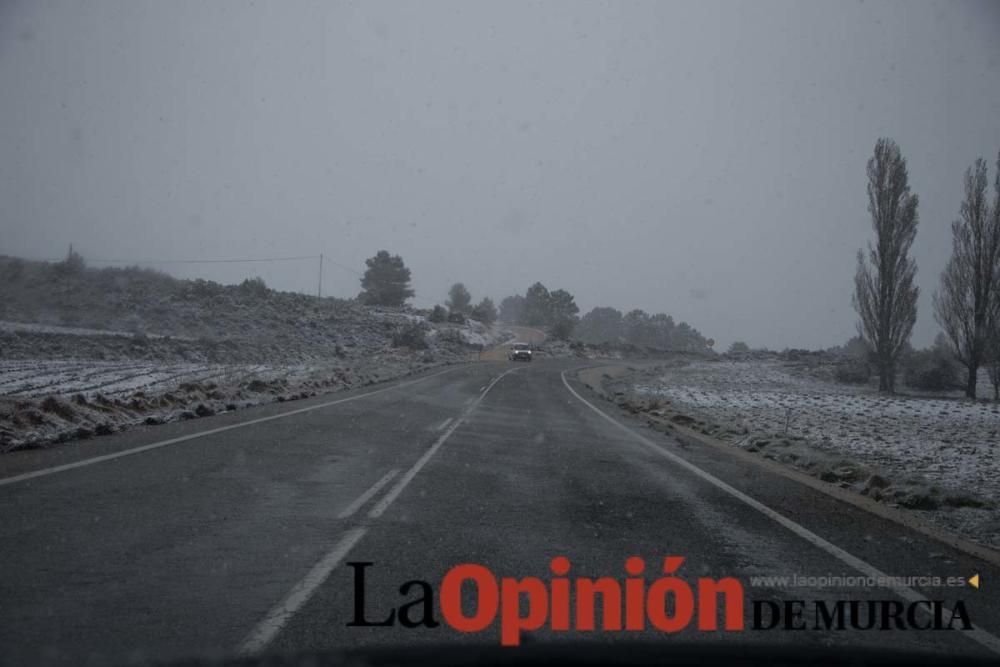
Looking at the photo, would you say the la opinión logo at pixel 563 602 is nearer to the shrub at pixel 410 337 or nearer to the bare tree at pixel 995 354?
the bare tree at pixel 995 354

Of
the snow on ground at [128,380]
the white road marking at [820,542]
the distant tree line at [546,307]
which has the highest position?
the distant tree line at [546,307]

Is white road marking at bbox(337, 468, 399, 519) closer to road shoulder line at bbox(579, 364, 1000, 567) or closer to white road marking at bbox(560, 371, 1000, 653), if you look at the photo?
white road marking at bbox(560, 371, 1000, 653)

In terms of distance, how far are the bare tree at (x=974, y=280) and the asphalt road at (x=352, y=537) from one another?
30.8 m

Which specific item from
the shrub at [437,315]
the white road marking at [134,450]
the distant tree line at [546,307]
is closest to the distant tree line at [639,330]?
the distant tree line at [546,307]

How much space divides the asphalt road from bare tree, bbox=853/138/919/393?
104 ft

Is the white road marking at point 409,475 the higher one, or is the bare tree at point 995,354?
A: the bare tree at point 995,354

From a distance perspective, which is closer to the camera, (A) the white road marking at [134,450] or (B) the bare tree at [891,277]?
(A) the white road marking at [134,450]

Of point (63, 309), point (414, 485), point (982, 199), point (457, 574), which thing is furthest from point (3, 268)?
point (982, 199)

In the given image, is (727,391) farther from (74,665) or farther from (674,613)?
(74,665)

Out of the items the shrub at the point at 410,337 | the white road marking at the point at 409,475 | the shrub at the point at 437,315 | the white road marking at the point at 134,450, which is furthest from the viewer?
the shrub at the point at 437,315

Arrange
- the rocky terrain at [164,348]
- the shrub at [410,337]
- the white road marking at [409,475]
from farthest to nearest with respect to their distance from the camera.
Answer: the shrub at [410,337] → the rocky terrain at [164,348] → the white road marking at [409,475]

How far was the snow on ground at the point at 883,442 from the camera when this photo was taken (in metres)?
8.23

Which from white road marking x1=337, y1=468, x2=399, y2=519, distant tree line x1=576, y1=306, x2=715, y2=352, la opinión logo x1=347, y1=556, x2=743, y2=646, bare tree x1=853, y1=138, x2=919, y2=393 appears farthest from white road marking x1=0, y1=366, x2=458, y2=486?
distant tree line x1=576, y1=306, x2=715, y2=352

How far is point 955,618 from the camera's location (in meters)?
4.36
